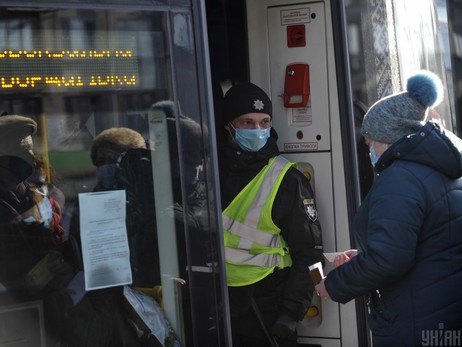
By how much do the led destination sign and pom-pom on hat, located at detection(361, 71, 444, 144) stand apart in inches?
34.9

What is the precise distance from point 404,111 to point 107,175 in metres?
1.08

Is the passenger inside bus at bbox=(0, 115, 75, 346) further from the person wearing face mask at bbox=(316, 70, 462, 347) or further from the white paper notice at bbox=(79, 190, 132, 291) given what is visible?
the person wearing face mask at bbox=(316, 70, 462, 347)

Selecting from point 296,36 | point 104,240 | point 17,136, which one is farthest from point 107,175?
point 296,36

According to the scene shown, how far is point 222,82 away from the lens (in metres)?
4.70

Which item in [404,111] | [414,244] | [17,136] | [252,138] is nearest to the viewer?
[414,244]

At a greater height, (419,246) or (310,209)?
(310,209)

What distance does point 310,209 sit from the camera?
4.06 metres

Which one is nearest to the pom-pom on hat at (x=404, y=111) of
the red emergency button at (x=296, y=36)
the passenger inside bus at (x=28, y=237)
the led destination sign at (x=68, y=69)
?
the led destination sign at (x=68, y=69)

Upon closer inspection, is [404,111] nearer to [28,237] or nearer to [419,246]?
[419,246]

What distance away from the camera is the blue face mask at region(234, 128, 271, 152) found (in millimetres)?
4078

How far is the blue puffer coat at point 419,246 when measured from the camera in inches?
111

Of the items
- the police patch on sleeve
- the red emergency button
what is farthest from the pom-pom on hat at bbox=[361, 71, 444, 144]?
the red emergency button

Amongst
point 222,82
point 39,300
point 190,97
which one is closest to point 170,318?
point 39,300

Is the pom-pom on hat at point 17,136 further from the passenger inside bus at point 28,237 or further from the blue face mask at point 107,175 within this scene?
the blue face mask at point 107,175
